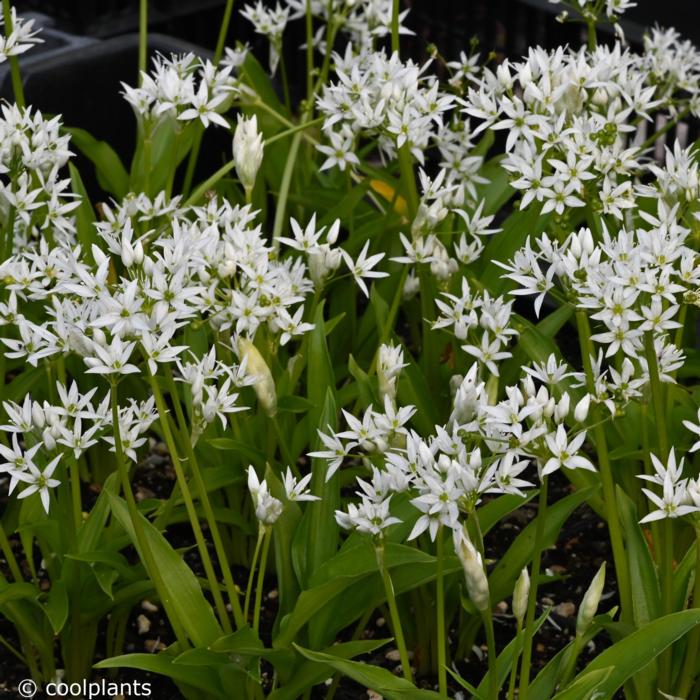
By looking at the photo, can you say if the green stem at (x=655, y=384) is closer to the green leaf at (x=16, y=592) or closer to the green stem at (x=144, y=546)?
→ the green stem at (x=144, y=546)

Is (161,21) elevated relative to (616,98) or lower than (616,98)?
elevated

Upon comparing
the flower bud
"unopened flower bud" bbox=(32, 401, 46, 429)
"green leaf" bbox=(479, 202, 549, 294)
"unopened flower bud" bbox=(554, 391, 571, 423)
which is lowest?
"unopened flower bud" bbox=(32, 401, 46, 429)

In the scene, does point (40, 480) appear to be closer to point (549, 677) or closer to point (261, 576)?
point (261, 576)

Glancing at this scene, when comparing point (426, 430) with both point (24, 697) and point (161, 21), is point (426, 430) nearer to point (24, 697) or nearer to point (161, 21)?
point (24, 697)

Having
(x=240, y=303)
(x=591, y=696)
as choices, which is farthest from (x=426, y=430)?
(x=591, y=696)

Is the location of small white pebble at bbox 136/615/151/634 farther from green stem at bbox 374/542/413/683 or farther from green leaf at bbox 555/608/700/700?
green leaf at bbox 555/608/700/700

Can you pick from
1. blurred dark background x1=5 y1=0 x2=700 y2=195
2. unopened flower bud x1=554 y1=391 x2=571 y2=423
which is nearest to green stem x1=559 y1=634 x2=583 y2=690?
unopened flower bud x1=554 y1=391 x2=571 y2=423

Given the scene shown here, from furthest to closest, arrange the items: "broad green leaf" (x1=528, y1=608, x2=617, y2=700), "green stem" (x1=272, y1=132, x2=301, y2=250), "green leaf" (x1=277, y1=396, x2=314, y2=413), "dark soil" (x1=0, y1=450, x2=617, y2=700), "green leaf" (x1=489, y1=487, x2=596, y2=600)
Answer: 1. "green stem" (x1=272, y1=132, x2=301, y2=250)
2. "dark soil" (x1=0, y1=450, x2=617, y2=700)
3. "green leaf" (x1=277, y1=396, x2=314, y2=413)
4. "green leaf" (x1=489, y1=487, x2=596, y2=600)
5. "broad green leaf" (x1=528, y1=608, x2=617, y2=700)
